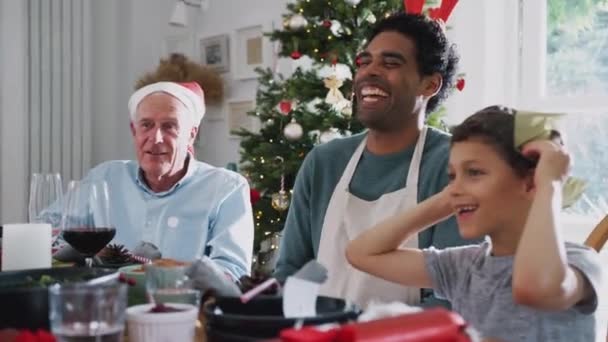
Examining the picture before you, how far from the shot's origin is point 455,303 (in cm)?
135

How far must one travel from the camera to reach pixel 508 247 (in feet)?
4.23

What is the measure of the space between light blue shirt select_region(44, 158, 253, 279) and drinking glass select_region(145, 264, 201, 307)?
0.97 metres

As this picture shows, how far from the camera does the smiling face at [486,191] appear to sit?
124 cm

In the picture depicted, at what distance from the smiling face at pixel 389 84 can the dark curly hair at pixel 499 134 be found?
542 millimetres

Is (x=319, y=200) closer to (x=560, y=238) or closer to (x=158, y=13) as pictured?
(x=560, y=238)

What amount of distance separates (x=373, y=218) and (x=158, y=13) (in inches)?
151

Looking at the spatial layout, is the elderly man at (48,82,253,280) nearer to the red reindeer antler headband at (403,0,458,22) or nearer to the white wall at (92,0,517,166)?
the red reindeer antler headband at (403,0,458,22)

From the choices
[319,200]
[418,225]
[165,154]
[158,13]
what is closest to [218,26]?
[158,13]

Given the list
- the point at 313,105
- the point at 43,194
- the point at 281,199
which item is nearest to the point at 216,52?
the point at 313,105

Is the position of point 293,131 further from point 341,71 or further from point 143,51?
point 143,51

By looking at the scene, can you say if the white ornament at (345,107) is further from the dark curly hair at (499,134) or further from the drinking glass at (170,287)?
the drinking glass at (170,287)

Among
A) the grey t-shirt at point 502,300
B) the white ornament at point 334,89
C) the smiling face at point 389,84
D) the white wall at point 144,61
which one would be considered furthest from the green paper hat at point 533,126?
the white wall at point 144,61

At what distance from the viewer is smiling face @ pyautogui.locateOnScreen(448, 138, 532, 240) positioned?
1242 mm

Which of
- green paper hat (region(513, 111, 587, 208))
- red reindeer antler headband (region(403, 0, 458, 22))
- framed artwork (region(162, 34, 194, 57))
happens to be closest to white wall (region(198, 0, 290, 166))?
framed artwork (region(162, 34, 194, 57))
